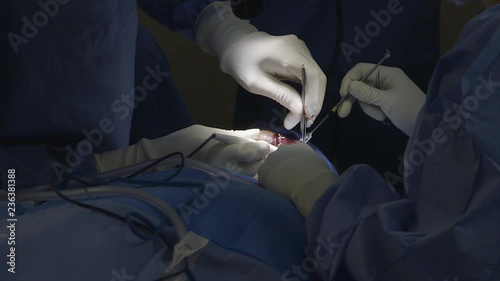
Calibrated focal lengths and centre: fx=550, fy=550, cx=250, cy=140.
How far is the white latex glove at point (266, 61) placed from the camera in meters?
1.34

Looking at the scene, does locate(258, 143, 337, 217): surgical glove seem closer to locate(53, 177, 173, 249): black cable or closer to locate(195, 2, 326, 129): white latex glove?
locate(195, 2, 326, 129): white latex glove

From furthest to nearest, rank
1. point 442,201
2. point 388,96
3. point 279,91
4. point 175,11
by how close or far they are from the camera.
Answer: point 175,11, point 279,91, point 388,96, point 442,201

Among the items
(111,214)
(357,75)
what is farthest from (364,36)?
(111,214)

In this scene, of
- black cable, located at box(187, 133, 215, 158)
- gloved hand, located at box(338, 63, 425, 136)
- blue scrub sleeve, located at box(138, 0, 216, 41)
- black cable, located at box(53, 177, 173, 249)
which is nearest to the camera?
black cable, located at box(53, 177, 173, 249)

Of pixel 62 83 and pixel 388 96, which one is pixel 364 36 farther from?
pixel 62 83

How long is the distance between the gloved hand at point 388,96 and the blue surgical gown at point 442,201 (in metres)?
0.42

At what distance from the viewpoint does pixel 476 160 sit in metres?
0.72

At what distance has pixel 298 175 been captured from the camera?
112 cm

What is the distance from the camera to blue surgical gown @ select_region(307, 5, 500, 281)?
69 centimetres

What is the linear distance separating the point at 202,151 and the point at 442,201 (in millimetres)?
709

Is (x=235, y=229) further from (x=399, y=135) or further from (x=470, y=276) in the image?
(x=399, y=135)

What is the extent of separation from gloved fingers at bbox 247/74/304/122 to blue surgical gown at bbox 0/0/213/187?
0.33 meters

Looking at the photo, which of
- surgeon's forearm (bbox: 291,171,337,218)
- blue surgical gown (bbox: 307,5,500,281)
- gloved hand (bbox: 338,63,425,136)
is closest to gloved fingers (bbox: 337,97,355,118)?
gloved hand (bbox: 338,63,425,136)

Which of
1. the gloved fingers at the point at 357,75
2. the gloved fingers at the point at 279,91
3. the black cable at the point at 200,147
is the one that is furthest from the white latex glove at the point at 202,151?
the gloved fingers at the point at 357,75
